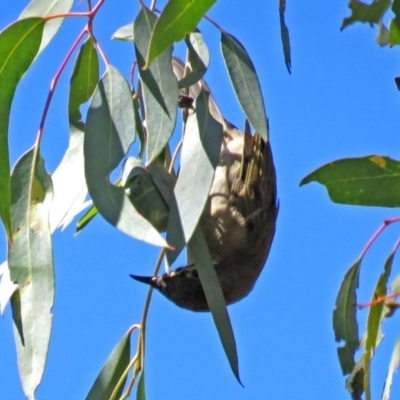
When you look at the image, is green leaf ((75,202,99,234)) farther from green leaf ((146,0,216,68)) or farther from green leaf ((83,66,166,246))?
green leaf ((146,0,216,68))

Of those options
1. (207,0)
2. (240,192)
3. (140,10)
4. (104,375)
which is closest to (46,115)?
(140,10)

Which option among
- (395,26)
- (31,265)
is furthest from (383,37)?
(31,265)

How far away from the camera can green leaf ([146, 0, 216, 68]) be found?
149 centimetres

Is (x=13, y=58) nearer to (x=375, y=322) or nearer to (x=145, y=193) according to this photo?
(x=145, y=193)

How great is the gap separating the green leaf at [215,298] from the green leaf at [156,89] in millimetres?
291

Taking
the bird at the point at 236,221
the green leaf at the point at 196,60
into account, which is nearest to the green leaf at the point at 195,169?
the green leaf at the point at 196,60

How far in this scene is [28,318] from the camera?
1.78 m

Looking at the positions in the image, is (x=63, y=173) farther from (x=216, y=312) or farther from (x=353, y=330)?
(x=353, y=330)

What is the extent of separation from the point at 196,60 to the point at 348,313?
615 mm

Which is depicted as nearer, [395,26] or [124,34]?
[395,26]

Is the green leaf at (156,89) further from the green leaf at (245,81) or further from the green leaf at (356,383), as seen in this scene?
the green leaf at (356,383)

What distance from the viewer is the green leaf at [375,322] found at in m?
1.77

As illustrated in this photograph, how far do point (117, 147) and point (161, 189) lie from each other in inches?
6.8

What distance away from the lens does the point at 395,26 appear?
6.04 feet
